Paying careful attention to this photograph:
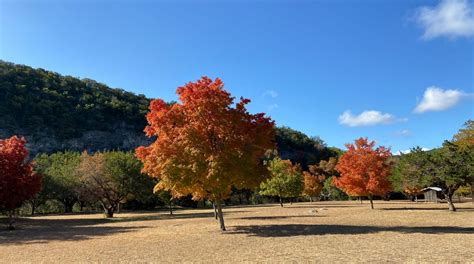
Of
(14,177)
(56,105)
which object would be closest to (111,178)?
(14,177)

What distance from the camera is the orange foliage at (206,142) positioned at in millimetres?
20219

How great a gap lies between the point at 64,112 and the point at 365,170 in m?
85.7

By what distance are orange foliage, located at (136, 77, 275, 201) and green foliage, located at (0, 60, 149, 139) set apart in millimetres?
81330

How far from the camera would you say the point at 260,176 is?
70.6 feet

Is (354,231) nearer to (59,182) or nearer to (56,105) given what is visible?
(59,182)

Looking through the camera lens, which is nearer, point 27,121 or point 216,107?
point 216,107

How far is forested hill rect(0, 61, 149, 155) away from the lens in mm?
91250

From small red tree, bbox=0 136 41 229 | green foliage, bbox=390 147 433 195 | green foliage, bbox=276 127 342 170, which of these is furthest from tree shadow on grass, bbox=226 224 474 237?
green foliage, bbox=276 127 342 170

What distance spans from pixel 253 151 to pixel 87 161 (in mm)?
29880

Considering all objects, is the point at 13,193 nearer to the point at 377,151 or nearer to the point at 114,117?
the point at 377,151

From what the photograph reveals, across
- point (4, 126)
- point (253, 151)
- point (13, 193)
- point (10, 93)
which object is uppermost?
point (10, 93)

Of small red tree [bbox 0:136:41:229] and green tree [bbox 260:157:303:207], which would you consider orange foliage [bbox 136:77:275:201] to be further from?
green tree [bbox 260:157:303:207]

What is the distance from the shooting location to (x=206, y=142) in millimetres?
21125

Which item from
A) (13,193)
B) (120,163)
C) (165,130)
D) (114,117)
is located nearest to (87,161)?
(120,163)
